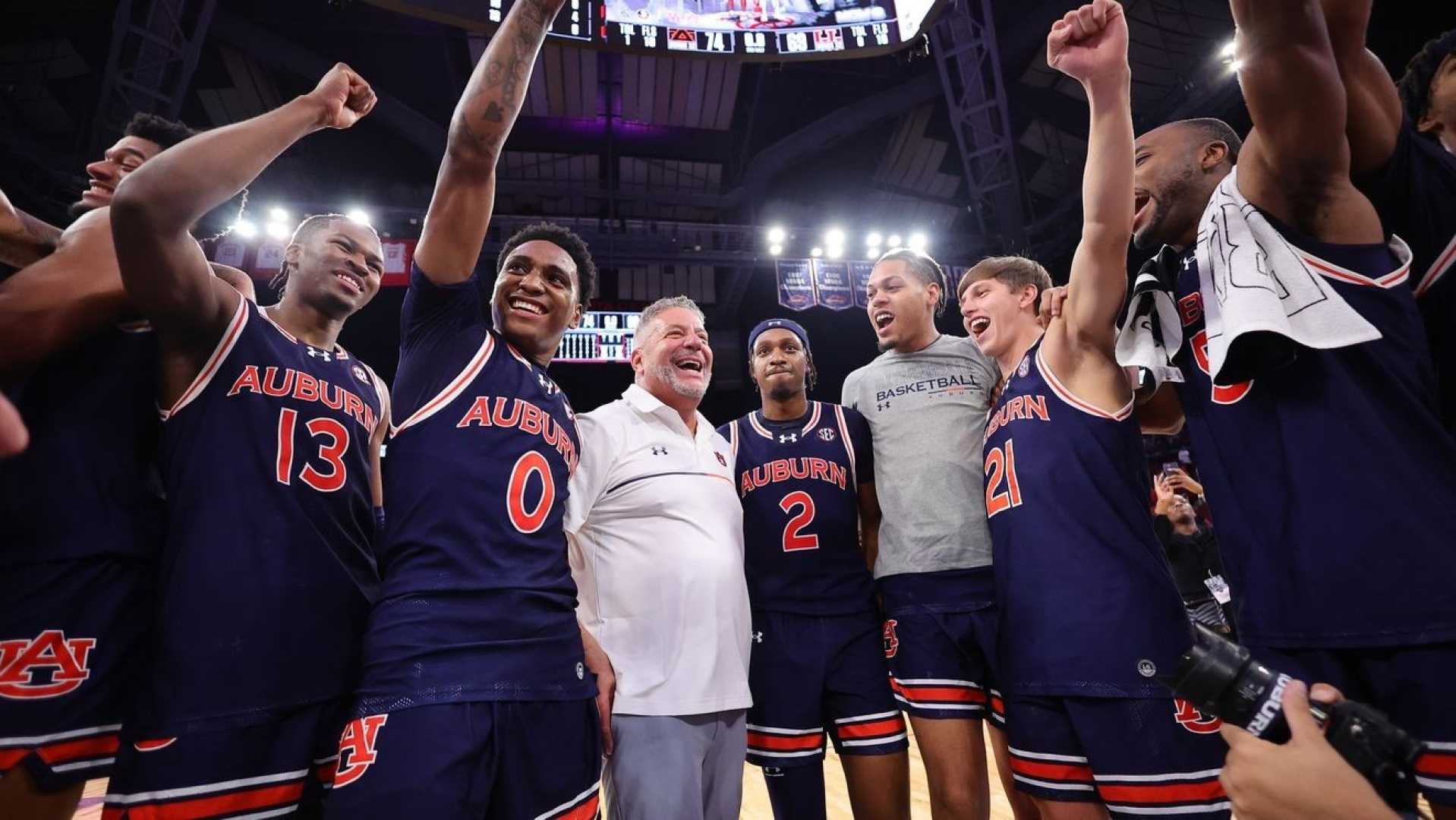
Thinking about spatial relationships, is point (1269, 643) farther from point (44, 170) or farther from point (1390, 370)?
point (44, 170)

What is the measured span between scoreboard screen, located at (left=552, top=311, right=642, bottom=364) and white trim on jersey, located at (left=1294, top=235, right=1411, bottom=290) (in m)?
10.4

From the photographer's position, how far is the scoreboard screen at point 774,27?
5.98 meters

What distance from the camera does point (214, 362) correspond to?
5.99 feet

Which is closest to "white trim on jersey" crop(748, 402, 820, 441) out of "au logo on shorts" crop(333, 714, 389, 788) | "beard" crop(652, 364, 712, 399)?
"beard" crop(652, 364, 712, 399)

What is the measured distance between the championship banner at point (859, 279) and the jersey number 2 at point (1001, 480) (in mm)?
8809

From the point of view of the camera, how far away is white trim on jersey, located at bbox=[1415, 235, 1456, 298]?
152 cm

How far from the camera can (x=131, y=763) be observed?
1511mm

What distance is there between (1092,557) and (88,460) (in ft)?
9.14

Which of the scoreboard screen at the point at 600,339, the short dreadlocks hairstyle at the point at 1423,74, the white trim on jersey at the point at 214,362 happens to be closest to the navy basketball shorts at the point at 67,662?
the white trim on jersey at the point at 214,362

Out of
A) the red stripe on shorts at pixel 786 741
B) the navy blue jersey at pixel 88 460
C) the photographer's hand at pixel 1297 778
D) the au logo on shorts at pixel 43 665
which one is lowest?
the red stripe on shorts at pixel 786 741

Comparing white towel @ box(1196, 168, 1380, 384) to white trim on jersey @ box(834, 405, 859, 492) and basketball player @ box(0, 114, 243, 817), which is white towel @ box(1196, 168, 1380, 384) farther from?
basketball player @ box(0, 114, 243, 817)

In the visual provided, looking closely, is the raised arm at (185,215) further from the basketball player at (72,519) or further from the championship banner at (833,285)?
the championship banner at (833,285)

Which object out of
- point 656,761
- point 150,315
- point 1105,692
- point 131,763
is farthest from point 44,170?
point 1105,692

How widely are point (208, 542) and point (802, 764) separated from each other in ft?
6.79
